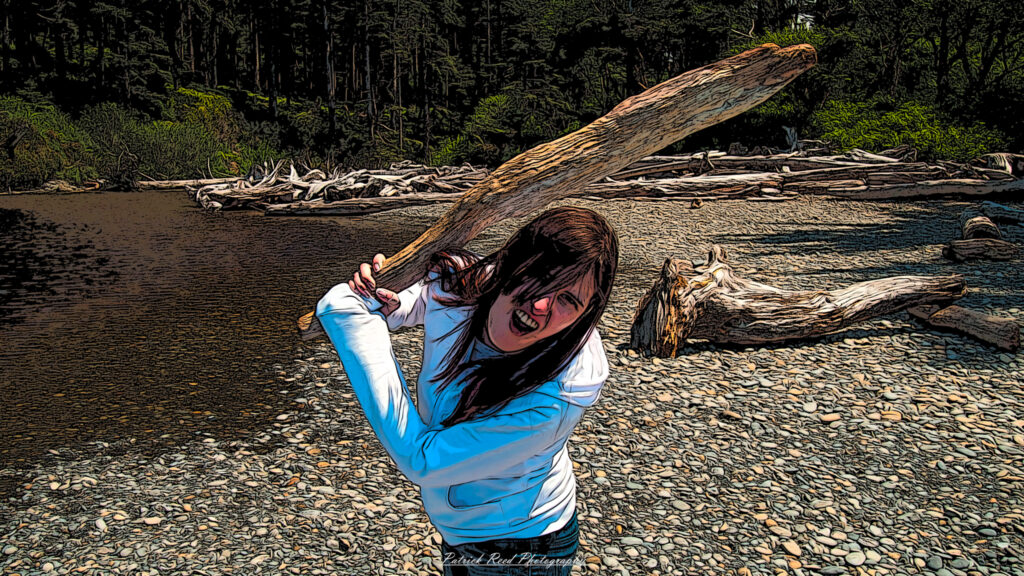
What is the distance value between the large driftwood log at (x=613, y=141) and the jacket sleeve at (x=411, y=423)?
406mm

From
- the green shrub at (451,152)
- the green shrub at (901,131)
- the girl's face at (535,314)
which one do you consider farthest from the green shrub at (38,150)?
the girl's face at (535,314)

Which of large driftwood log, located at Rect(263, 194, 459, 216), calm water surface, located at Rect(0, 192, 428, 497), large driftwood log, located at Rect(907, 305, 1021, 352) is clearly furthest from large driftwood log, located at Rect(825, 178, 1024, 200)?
large driftwood log, located at Rect(263, 194, 459, 216)

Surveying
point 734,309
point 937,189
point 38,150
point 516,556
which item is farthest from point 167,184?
point 516,556

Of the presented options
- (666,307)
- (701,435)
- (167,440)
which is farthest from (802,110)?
(167,440)

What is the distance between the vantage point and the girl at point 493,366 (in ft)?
4.74

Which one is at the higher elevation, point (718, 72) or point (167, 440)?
point (718, 72)

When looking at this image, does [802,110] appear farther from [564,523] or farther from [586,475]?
[564,523]

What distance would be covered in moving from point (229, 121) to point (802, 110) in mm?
25722

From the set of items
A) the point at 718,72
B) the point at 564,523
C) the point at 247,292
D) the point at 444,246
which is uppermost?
the point at 718,72

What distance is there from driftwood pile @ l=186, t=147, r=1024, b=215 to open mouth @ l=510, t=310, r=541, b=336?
17.8 meters

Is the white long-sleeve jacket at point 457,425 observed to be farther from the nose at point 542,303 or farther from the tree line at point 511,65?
the tree line at point 511,65

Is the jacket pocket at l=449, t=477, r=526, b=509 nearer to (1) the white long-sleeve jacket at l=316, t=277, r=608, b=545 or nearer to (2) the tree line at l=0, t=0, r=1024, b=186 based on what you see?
(1) the white long-sleeve jacket at l=316, t=277, r=608, b=545

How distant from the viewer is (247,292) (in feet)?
34.0

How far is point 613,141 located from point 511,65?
123 feet
